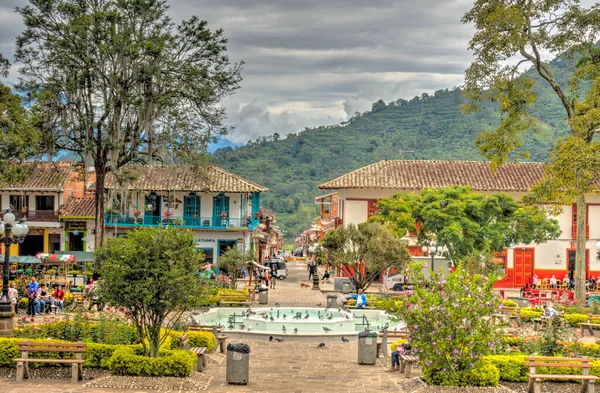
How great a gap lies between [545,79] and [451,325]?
16082 millimetres

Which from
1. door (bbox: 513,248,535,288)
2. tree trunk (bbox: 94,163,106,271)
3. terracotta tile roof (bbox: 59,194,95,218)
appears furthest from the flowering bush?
terracotta tile roof (bbox: 59,194,95,218)

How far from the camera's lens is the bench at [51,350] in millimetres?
13812

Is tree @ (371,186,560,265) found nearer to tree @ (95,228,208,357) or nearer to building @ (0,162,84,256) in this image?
building @ (0,162,84,256)

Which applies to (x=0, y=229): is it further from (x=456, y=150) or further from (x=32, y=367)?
(x=456, y=150)

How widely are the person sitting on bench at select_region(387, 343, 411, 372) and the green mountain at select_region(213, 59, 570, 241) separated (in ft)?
202

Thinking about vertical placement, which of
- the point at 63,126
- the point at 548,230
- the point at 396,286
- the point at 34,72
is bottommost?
the point at 396,286

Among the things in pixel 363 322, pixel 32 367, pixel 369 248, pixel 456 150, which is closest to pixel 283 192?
pixel 456 150

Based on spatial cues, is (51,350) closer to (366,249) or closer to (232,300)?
(232,300)

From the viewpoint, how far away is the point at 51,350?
14141 mm

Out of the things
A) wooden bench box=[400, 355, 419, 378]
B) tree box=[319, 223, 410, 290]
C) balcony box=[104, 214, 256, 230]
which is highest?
balcony box=[104, 214, 256, 230]

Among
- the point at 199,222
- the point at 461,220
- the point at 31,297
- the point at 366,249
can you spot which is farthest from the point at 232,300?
the point at 199,222

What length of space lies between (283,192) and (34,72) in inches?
2540

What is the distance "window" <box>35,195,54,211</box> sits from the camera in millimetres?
42594

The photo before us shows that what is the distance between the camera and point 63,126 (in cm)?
2747
